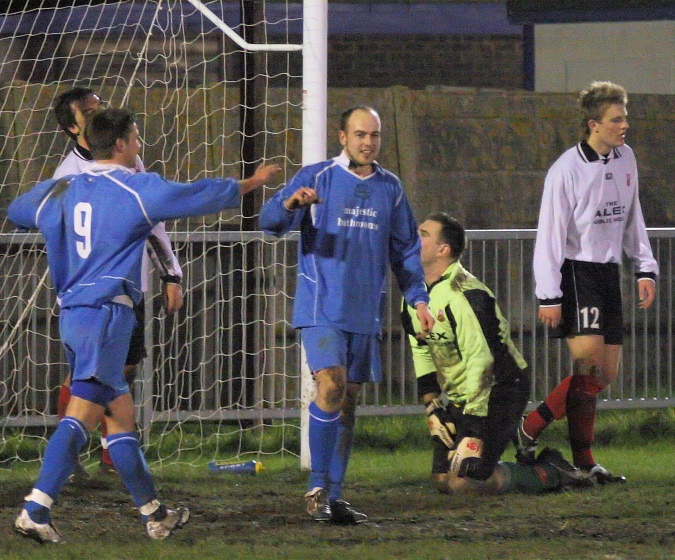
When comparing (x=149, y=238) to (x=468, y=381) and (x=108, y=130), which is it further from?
(x=468, y=381)

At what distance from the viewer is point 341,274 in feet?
19.0

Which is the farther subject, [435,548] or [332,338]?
[332,338]

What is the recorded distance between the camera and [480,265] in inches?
324

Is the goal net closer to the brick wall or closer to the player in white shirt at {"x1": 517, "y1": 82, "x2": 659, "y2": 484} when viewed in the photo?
the player in white shirt at {"x1": 517, "y1": 82, "x2": 659, "y2": 484}

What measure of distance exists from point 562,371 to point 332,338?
302 centimetres

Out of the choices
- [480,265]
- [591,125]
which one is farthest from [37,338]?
[591,125]

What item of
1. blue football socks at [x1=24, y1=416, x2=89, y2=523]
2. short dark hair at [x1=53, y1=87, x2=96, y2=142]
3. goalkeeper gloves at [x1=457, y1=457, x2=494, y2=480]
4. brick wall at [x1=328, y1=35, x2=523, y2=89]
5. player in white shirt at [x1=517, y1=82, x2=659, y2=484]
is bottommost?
goalkeeper gloves at [x1=457, y1=457, x2=494, y2=480]

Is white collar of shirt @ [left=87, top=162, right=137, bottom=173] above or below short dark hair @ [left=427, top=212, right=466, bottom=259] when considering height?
above

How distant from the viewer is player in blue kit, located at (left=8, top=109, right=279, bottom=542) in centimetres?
519

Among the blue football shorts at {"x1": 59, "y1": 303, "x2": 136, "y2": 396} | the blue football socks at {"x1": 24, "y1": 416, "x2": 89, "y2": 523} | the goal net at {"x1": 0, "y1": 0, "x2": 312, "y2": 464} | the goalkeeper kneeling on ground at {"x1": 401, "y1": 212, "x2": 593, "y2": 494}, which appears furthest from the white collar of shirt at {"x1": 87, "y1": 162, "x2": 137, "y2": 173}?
the goal net at {"x1": 0, "y1": 0, "x2": 312, "y2": 464}

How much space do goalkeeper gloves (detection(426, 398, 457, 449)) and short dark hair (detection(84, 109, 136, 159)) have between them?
203 cm

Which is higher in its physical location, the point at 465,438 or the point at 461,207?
the point at 461,207

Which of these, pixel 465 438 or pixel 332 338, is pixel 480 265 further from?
pixel 332 338

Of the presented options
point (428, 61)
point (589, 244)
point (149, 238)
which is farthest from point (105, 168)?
point (428, 61)
